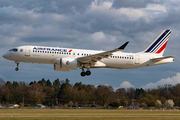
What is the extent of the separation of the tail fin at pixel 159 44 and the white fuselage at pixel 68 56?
3.68m

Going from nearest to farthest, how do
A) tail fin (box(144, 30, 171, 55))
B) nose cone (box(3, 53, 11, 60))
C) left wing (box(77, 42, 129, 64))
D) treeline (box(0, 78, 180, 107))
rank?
left wing (box(77, 42, 129, 64)) → nose cone (box(3, 53, 11, 60)) → tail fin (box(144, 30, 171, 55)) → treeline (box(0, 78, 180, 107))

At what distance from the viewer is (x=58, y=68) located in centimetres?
5134

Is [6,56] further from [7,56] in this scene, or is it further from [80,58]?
[80,58]

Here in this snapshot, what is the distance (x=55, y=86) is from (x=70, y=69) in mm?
126929

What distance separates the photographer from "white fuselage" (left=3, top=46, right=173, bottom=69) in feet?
156

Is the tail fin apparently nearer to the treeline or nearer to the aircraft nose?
the aircraft nose

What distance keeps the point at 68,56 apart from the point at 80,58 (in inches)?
100

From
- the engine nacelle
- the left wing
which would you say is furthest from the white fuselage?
the left wing

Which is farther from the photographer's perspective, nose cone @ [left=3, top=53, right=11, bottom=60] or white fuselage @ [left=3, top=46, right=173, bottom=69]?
nose cone @ [left=3, top=53, right=11, bottom=60]

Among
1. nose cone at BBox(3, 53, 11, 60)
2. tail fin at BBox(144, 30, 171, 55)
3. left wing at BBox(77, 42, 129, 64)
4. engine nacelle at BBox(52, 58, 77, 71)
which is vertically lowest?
engine nacelle at BBox(52, 58, 77, 71)

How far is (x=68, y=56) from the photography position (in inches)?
1912

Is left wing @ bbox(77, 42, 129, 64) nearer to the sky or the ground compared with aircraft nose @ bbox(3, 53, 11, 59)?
nearer to the ground

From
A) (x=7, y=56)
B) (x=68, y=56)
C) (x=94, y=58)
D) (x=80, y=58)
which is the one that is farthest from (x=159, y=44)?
(x=7, y=56)

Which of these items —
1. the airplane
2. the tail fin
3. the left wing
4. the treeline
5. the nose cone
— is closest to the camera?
the left wing
